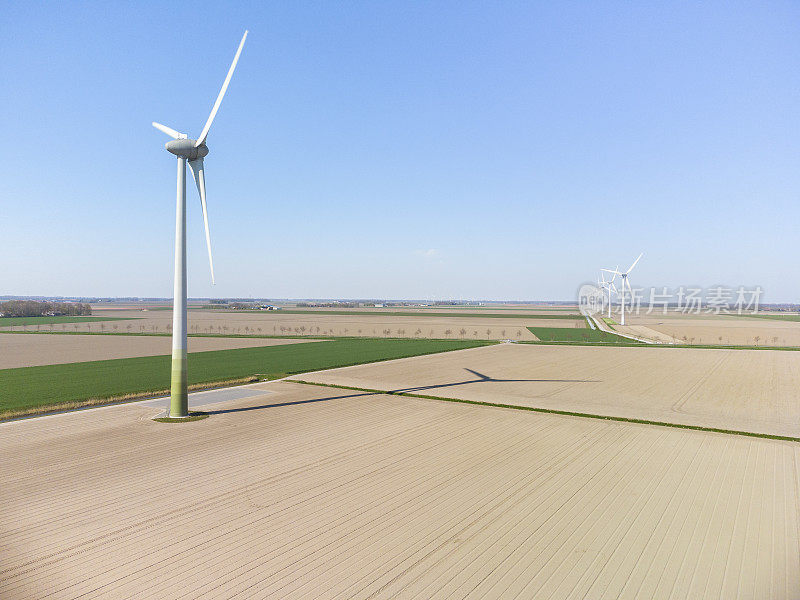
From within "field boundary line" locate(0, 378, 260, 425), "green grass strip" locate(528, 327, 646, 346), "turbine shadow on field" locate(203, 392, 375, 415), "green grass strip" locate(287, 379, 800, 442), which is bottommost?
"green grass strip" locate(287, 379, 800, 442)

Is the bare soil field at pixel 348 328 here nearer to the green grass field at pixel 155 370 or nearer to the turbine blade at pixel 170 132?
the green grass field at pixel 155 370

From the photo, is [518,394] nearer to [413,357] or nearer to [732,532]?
[732,532]

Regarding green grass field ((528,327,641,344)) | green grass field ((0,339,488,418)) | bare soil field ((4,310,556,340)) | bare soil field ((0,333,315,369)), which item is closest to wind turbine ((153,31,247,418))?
green grass field ((0,339,488,418))

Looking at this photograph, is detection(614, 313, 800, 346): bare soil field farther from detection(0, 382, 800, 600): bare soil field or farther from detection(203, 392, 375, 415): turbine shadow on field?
detection(0, 382, 800, 600): bare soil field

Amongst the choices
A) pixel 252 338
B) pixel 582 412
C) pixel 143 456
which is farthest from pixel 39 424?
pixel 252 338

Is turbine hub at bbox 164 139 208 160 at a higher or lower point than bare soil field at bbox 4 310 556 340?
higher

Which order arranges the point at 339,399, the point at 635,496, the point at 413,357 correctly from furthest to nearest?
the point at 413,357 < the point at 339,399 < the point at 635,496

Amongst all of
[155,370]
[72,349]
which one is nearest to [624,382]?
[155,370]
